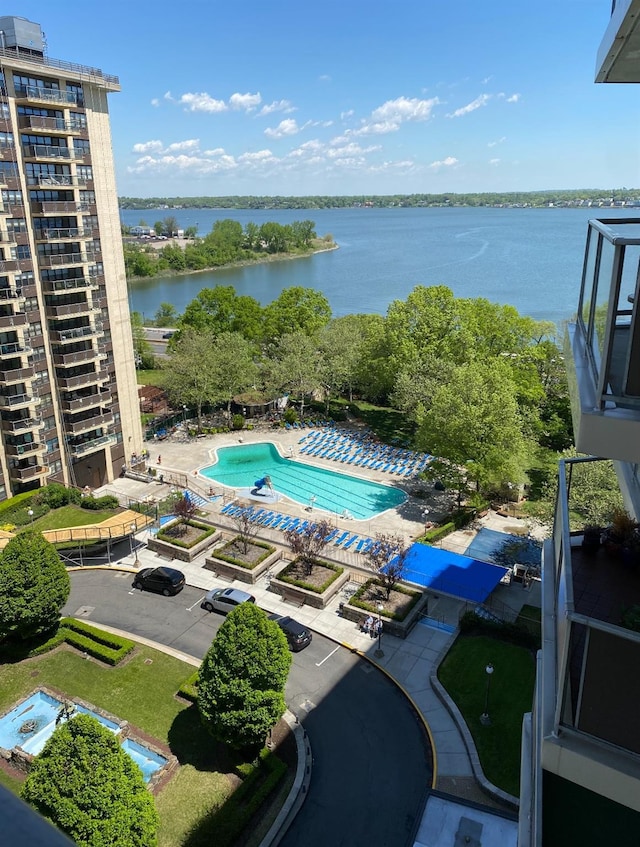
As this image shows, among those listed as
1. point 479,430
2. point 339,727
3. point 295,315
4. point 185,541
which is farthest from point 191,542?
point 295,315

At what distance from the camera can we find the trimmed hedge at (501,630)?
21656 millimetres

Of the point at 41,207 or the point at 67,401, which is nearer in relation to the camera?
the point at 41,207

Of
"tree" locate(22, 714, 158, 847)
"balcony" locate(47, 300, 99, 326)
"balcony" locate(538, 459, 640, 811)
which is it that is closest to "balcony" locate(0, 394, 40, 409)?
"balcony" locate(47, 300, 99, 326)

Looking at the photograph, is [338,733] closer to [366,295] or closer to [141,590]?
[141,590]

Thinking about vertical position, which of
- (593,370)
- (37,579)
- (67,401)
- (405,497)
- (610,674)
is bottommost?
(405,497)

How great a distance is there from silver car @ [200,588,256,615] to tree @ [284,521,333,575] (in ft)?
9.37

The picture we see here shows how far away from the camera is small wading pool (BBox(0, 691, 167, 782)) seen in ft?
57.2

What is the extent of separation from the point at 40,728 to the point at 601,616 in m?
18.5

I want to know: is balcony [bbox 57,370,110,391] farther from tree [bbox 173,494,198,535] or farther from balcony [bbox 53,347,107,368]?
tree [bbox 173,494,198,535]

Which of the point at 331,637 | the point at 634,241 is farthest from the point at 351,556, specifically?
the point at 634,241

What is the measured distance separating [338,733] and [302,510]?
15.1 meters

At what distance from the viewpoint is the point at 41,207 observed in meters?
29.4

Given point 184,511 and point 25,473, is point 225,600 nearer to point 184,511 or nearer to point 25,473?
point 184,511

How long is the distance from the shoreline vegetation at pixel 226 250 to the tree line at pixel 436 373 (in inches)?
2934
